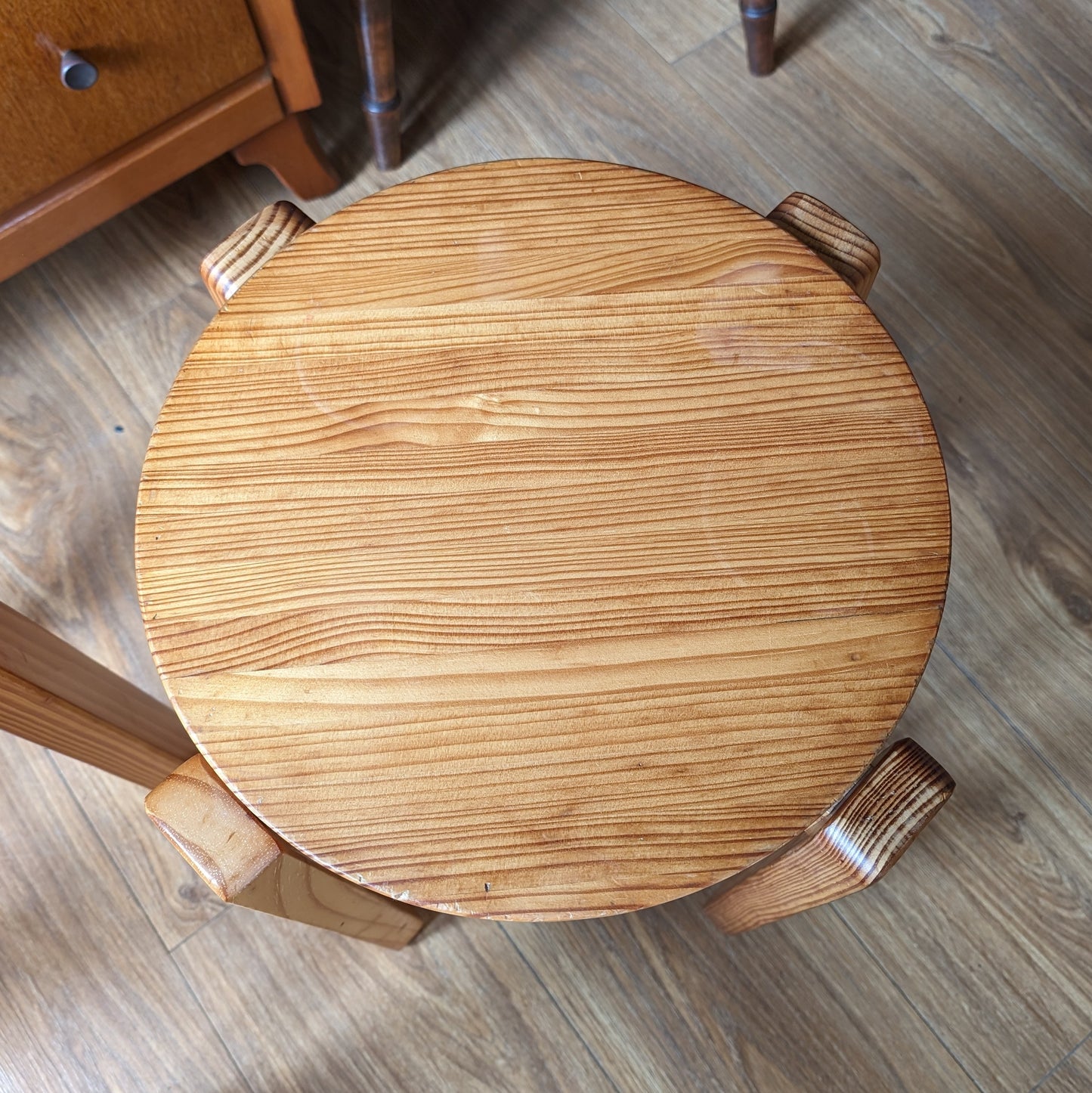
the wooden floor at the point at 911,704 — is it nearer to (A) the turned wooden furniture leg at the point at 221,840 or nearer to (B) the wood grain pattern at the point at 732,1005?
(B) the wood grain pattern at the point at 732,1005

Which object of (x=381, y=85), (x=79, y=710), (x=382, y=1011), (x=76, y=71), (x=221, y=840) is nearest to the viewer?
(x=221, y=840)

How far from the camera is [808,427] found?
639 millimetres

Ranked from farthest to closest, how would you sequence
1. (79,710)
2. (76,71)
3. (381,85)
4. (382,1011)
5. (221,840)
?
(381,85)
(382,1011)
(76,71)
(79,710)
(221,840)

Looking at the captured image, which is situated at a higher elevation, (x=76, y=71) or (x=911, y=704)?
(x=76, y=71)

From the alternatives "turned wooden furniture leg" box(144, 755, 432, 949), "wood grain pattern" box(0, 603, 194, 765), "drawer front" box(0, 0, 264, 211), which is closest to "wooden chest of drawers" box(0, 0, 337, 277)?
"drawer front" box(0, 0, 264, 211)

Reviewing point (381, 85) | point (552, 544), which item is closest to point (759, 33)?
point (381, 85)

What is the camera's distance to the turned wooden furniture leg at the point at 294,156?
1114mm

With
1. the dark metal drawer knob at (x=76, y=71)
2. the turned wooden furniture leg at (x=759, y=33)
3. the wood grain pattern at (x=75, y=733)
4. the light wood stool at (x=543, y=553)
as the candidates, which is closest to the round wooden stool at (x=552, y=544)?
the light wood stool at (x=543, y=553)

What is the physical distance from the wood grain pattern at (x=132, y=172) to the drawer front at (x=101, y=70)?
16mm

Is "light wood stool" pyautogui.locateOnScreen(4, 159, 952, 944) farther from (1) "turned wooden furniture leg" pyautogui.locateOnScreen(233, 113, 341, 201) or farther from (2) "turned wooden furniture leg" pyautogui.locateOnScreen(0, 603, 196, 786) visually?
(1) "turned wooden furniture leg" pyautogui.locateOnScreen(233, 113, 341, 201)

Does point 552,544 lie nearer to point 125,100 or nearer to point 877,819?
point 877,819

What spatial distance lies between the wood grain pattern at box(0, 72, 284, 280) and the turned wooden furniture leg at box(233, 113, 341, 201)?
38mm

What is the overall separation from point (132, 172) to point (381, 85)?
0.29 metres

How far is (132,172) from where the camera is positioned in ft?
3.34
